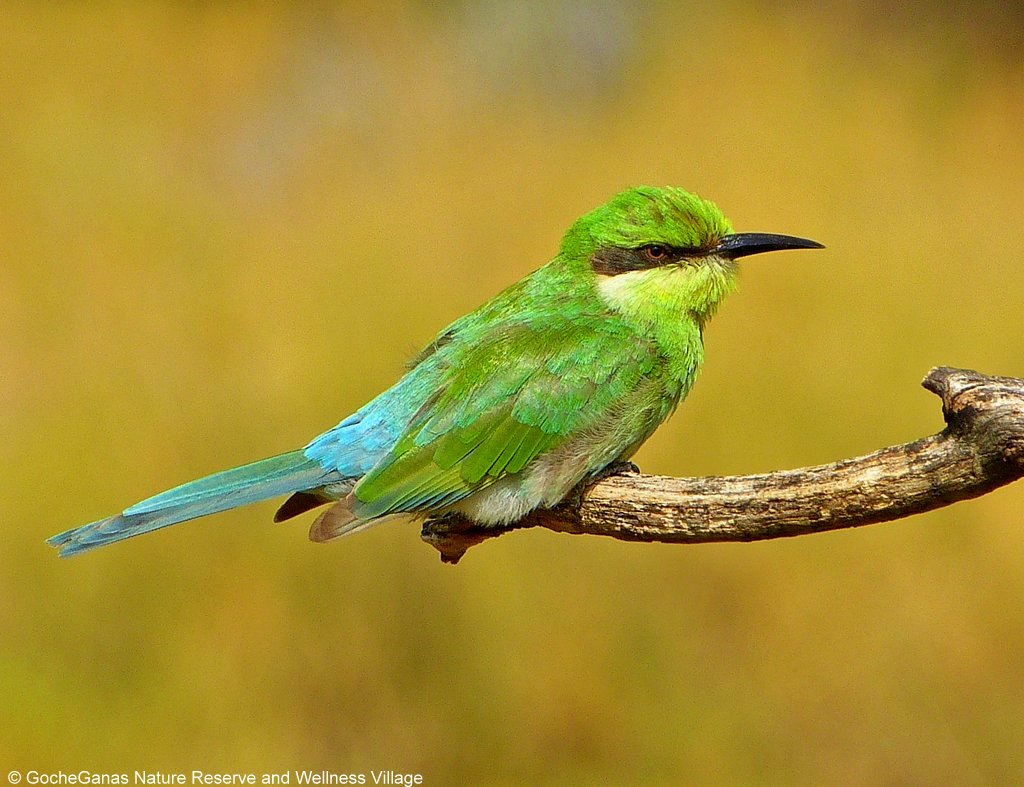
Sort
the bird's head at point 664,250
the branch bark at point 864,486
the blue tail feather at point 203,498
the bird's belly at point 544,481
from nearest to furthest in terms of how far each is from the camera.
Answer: the branch bark at point 864,486 < the blue tail feather at point 203,498 < the bird's belly at point 544,481 < the bird's head at point 664,250

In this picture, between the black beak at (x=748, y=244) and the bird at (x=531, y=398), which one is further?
the black beak at (x=748, y=244)

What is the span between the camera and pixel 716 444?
388cm

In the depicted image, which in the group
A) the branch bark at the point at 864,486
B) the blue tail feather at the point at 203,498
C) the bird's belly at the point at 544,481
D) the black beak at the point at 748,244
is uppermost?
the black beak at the point at 748,244

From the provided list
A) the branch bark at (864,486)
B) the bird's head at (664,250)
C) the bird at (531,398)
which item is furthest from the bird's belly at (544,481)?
the bird's head at (664,250)

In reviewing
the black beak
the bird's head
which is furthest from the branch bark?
the black beak

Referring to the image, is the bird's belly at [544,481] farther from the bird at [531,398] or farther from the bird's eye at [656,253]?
the bird's eye at [656,253]

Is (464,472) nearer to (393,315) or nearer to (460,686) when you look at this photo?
(460,686)

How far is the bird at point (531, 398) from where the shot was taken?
238 cm

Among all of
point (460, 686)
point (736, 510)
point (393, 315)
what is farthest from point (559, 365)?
point (393, 315)

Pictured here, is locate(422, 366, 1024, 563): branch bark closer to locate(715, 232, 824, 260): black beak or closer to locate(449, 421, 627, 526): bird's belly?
locate(449, 421, 627, 526): bird's belly

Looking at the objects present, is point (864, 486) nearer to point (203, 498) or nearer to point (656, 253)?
point (656, 253)

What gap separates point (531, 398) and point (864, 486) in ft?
2.54

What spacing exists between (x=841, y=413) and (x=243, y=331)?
80.6 inches

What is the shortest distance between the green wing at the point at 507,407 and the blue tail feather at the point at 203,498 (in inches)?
7.1
